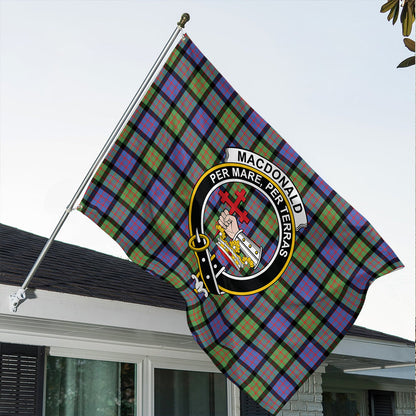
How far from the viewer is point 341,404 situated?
1212 centimetres

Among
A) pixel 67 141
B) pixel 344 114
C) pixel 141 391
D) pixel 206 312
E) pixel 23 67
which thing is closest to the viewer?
pixel 206 312

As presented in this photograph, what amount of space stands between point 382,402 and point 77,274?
23.2ft

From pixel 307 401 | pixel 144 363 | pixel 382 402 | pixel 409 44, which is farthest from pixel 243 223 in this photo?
pixel 382 402

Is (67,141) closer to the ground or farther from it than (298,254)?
farther from it

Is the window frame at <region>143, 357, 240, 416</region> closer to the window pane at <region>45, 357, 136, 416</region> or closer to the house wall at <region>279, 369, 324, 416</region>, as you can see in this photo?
the window pane at <region>45, 357, 136, 416</region>

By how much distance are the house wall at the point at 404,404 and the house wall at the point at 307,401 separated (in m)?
3.26

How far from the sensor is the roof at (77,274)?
607 cm

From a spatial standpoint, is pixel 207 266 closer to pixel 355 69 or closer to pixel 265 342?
pixel 265 342

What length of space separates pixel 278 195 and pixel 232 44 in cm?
1361

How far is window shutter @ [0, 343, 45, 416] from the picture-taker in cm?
609

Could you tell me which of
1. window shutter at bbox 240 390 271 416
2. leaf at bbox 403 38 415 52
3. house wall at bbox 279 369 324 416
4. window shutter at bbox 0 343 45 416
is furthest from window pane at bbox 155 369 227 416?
leaf at bbox 403 38 415 52

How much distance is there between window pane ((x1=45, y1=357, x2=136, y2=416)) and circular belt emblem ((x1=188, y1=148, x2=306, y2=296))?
258 cm

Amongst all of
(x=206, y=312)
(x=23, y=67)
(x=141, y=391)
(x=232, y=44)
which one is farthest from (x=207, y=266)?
(x=23, y=67)

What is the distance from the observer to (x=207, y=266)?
16.2ft
